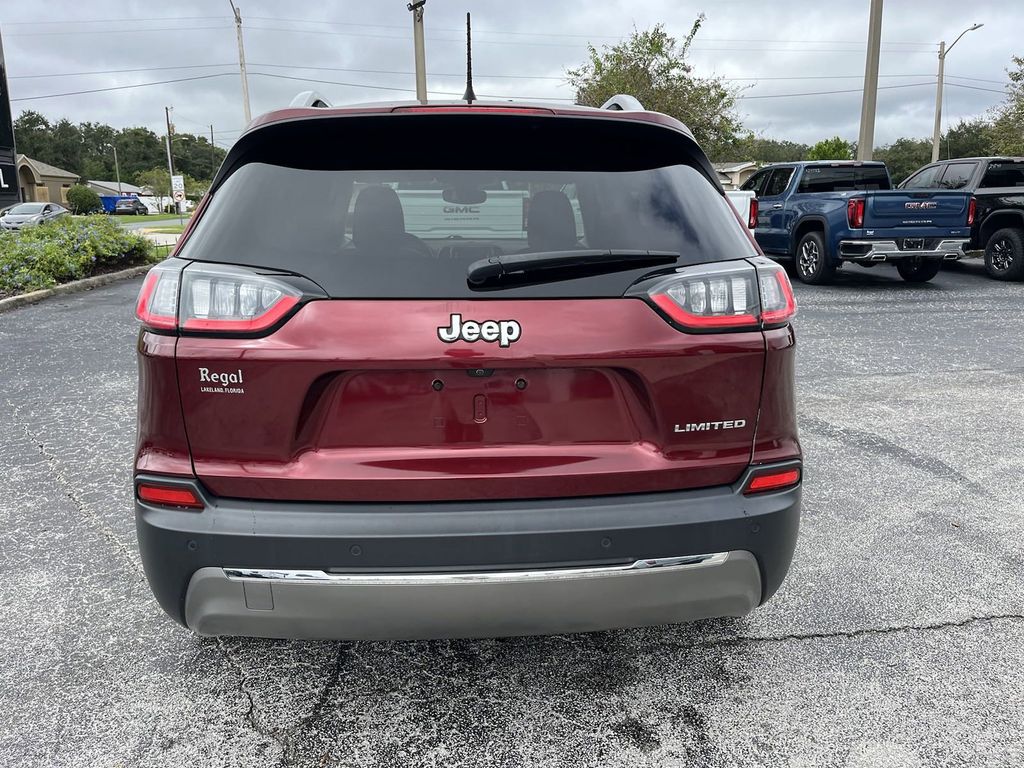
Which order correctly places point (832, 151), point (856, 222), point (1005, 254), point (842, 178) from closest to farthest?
point (856, 222) < point (1005, 254) < point (842, 178) < point (832, 151)

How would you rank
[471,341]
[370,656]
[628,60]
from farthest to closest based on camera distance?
[628,60] < [370,656] < [471,341]

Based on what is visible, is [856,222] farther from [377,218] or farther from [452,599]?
[452,599]

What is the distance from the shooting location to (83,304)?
10.6 m

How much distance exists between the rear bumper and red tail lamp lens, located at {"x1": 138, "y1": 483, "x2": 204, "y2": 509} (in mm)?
21

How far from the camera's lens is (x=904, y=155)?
242 ft

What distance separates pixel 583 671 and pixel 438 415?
3.85 ft

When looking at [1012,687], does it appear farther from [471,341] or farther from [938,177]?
[938,177]

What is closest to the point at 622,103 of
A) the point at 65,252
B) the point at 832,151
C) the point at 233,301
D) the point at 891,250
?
the point at 233,301

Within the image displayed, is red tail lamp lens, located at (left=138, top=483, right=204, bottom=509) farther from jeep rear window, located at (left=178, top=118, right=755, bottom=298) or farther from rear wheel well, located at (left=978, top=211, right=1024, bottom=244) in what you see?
rear wheel well, located at (left=978, top=211, right=1024, bottom=244)

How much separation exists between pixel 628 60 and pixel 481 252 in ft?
99.8

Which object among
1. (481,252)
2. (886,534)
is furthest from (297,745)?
(886,534)

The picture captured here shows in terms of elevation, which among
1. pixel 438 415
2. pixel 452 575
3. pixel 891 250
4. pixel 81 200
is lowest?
pixel 452 575

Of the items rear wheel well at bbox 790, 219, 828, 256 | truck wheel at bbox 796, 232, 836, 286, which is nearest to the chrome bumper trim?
truck wheel at bbox 796, 232, 836, 286

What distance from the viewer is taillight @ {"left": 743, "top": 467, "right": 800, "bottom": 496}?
2.12 metres
